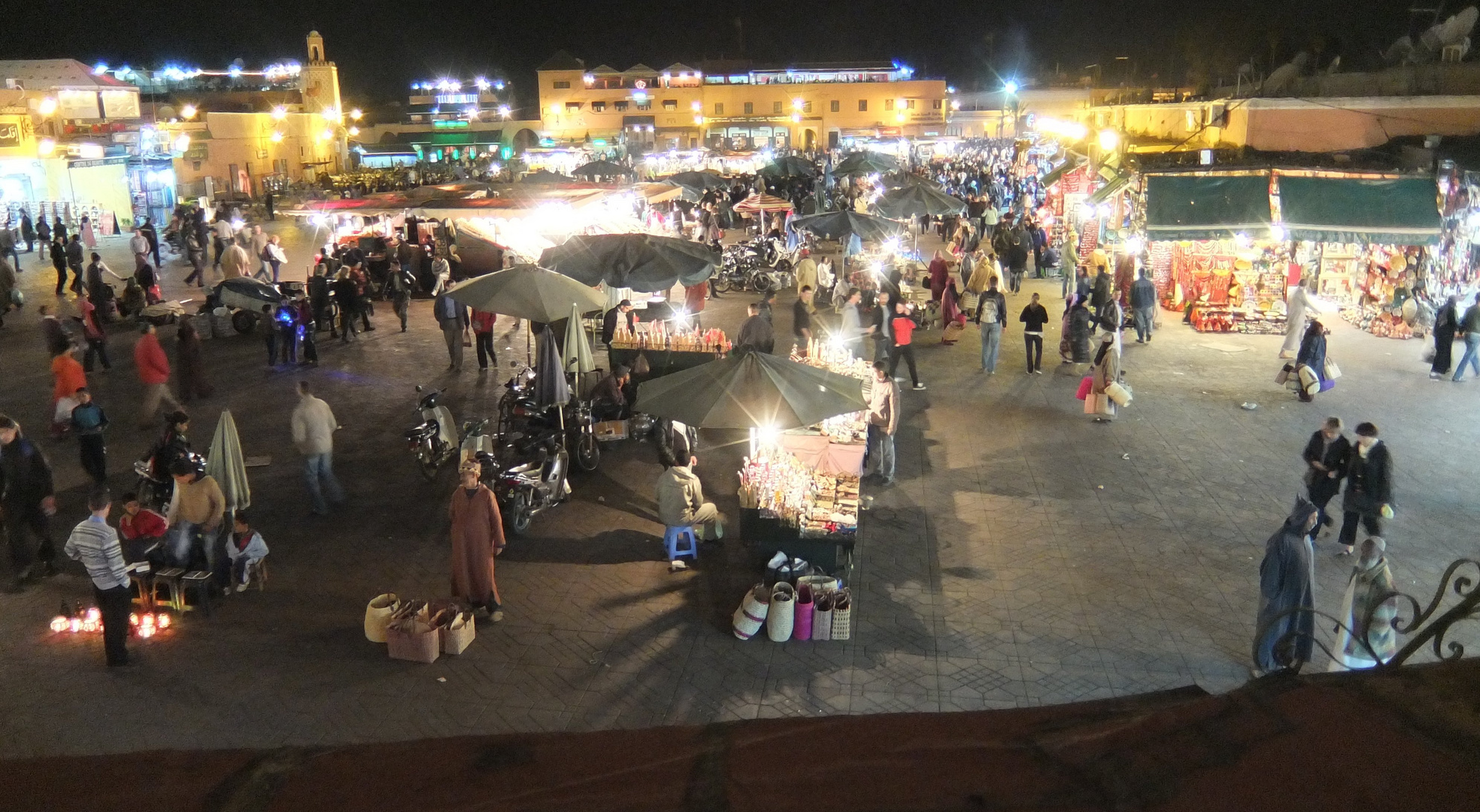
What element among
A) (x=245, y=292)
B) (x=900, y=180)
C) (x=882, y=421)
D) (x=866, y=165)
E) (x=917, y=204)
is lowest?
(x=882, y=421)

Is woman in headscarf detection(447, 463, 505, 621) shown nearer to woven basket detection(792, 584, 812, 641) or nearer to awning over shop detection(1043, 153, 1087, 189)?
woven basket detection(792, 584, 812, 641)

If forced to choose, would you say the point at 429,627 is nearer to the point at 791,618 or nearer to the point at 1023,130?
the point at 791,618

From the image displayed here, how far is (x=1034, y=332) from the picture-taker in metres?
14.3

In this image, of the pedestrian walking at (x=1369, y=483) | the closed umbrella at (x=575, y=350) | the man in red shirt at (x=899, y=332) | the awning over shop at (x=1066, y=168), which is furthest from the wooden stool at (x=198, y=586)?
the awning over shop at (x=1066, y=168)

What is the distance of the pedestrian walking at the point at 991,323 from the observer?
45.7 feet

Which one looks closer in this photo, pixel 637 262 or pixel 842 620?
pixel 842 620

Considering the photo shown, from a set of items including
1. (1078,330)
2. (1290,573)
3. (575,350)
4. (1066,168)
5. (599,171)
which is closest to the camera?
(1290,573)

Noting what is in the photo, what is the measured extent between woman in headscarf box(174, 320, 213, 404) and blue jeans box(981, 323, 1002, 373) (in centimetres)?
1092

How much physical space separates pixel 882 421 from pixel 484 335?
7.29m

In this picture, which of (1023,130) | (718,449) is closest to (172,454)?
(718,449)

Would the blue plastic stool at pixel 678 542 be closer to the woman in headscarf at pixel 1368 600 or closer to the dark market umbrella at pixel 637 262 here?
the woman in headscarf at pixel 1368 600

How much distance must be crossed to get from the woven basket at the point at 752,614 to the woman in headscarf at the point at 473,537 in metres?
1.85

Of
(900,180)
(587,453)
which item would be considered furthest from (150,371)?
(900,180)

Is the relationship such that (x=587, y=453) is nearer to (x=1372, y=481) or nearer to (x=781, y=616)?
(x=781, y=616)
